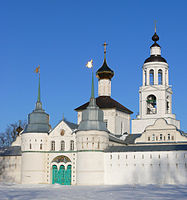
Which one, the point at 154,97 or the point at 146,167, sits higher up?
the point at 154,97

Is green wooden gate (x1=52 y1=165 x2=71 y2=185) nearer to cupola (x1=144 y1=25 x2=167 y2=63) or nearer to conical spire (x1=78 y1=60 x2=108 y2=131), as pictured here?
conical spire (x1=78 y1=60 x2=108 y2=131)

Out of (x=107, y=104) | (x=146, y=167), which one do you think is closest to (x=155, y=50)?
(x=107, y=104)

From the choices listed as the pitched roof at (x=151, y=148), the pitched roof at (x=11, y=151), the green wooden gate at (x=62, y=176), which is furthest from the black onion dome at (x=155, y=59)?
the pitched roof at (x=11, y=151)

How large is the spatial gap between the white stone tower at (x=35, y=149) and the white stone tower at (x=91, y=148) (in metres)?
4.41

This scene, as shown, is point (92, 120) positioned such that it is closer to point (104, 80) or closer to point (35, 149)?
point (35, 149)

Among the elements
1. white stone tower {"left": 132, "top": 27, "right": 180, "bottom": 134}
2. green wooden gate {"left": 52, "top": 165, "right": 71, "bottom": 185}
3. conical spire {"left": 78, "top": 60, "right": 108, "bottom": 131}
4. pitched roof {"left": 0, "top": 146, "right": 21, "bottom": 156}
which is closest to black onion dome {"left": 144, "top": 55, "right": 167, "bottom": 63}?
white stone tower {"left": 132, "top": 27, "right": 180, "bottom": 134}

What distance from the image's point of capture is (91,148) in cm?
4825

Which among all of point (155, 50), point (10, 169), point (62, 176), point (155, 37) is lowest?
point (62, 176)

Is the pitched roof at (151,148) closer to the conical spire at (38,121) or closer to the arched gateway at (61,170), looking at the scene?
the arched gateway at (61,170)

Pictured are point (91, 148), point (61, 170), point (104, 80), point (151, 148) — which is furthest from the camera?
point (104, 80)

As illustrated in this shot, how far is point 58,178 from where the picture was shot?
165ft

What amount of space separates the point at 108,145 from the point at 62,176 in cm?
573

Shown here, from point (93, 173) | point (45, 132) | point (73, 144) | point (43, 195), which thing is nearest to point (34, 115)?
point (45, 132)

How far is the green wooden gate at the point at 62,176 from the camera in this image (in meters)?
50.0
